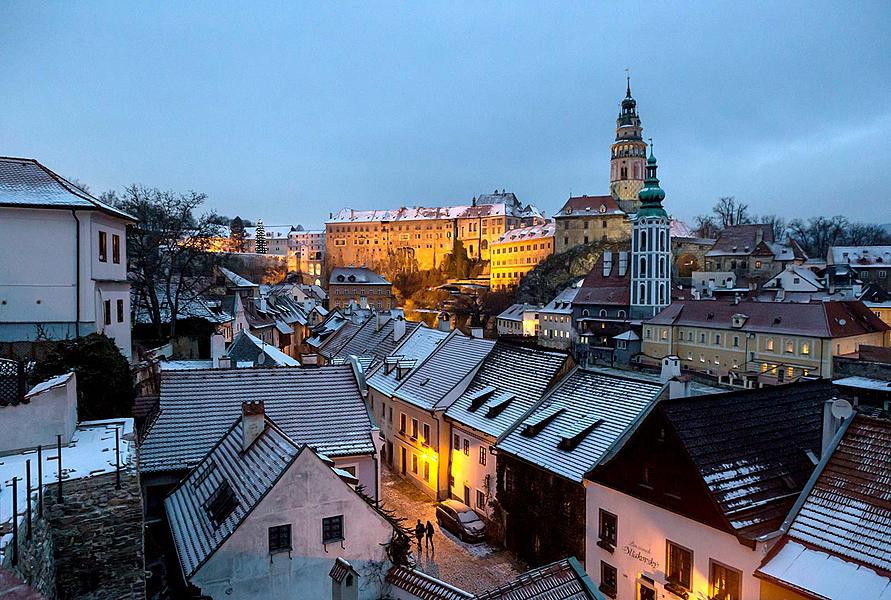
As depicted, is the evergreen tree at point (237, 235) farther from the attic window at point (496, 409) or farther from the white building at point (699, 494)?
the white building at point (699, 494)

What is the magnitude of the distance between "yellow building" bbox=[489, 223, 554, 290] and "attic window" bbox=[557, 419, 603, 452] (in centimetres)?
8471

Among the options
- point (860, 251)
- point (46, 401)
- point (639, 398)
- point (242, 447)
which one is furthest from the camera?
point (860, 251)

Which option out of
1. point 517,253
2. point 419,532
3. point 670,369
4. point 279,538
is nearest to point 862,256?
point 517,253

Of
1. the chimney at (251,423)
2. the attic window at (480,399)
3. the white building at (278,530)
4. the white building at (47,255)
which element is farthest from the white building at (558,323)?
the white building at (278,530)

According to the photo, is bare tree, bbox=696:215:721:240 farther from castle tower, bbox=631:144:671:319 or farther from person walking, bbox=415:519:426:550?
person walking, bbox=415:519:426:550

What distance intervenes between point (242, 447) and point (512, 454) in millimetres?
8896

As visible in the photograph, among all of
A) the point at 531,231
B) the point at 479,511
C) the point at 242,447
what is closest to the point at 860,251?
the point at 531,231

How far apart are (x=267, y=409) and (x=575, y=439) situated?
32.7ft

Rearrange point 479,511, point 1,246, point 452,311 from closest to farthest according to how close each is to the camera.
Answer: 1. point 1,246
2. point 479,511
3. point 452,311

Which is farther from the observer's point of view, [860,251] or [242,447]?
[860,251]

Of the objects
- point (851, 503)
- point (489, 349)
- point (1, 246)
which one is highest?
point (1, 246)

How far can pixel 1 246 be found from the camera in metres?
16.2

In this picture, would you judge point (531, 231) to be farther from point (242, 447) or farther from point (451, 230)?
point (242, 447)

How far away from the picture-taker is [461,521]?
19.5 meters
